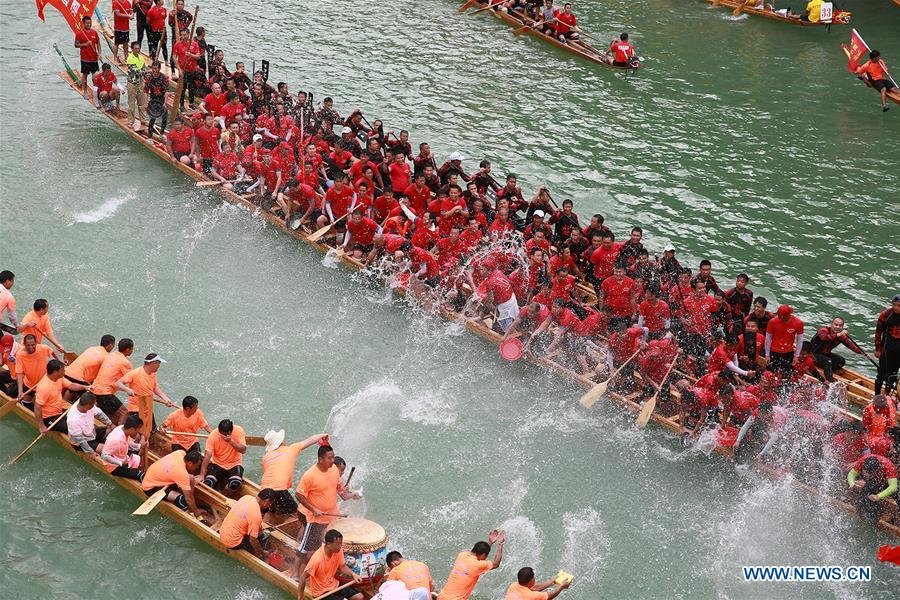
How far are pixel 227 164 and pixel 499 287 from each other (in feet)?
23.5

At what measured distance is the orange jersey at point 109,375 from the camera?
1336 centimetres

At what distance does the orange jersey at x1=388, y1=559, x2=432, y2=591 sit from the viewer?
33.9 feet

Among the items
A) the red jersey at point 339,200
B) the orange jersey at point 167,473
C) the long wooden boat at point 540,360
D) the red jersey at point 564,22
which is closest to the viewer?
the orange jersey at point 167,473

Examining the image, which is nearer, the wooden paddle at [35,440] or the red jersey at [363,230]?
the wooden paddle at [35,440]

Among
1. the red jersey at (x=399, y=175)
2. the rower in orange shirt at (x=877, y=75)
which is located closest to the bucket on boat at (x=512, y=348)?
the red jersey at (x=399, y=175)

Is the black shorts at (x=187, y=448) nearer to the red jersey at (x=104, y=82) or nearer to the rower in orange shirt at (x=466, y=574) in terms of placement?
the rower in orange shirt at (x=466, y=574)

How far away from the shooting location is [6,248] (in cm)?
1803

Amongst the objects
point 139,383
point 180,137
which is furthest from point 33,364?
point 180,137

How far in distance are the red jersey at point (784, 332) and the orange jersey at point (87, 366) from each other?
971 cm

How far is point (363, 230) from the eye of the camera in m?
17.7

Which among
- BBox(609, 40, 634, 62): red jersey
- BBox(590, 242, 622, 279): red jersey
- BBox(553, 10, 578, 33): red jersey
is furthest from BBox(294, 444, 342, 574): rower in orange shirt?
BBox(553, 10, 578, 33): red jersey

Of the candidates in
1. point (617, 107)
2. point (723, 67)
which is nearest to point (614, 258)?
point (617, 107)

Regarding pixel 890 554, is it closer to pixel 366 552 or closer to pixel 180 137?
pixel 366 552

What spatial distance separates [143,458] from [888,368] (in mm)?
10614
